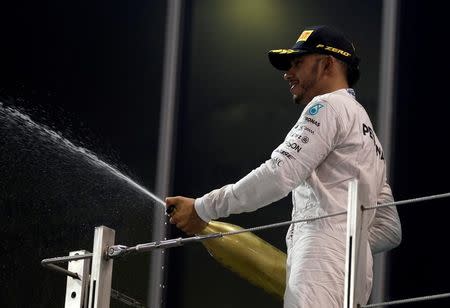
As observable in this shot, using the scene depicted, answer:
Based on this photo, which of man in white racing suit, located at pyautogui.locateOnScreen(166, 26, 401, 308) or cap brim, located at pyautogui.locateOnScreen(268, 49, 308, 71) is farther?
cap brim, located at pyautogui.locateOnScreen(268, 49, 308, 71)

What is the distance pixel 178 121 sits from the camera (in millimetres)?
4297

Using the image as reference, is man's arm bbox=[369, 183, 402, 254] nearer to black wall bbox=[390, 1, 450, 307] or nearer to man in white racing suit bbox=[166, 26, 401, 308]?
man in white racing suit bbox=[166, 26, 401, 308]

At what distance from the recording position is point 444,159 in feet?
12.2

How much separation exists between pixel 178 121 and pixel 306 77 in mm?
1389

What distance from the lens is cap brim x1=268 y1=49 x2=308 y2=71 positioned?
2.97 meters

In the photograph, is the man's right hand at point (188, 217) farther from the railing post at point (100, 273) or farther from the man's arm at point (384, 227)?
the man's arm at point (384, 227)

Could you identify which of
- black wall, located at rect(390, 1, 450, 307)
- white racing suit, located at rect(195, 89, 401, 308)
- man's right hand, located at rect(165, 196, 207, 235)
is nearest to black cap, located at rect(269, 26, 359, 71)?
white racing suit, located at rect(195, 89, 401, 308)

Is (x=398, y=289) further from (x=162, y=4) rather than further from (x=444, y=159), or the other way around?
(x=162, y=4)

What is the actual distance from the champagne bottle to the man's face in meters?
0.57

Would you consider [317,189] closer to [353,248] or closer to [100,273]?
[353,248]

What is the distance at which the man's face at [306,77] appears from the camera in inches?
116

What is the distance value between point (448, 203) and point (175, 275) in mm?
1063

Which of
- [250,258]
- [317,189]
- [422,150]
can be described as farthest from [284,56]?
[422,150]

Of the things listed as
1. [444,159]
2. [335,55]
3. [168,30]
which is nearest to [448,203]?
[444,159]
